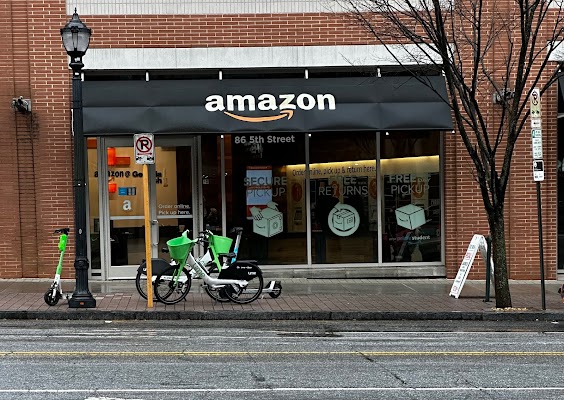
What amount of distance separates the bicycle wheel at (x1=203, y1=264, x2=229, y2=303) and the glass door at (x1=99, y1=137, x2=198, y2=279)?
113 inches

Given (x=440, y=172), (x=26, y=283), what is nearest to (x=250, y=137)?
(x=440, y=172)

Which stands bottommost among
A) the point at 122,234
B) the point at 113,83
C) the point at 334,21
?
the point at 122,234

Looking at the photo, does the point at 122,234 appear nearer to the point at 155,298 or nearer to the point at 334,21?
the point at 155,298

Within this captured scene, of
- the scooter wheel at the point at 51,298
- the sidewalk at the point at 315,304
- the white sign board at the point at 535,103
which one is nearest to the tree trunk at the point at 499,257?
the sidewalk at the point at 315,304

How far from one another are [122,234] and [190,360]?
7206 mm

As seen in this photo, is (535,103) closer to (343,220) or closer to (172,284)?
(343,220)

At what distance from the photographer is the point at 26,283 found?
1352cm

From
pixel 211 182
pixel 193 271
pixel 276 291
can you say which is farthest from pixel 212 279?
pixel 211 182

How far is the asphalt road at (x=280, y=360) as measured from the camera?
6.39 metres

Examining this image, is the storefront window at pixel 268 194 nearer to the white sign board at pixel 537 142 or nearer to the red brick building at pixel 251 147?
the red brick building at pixel 251 147

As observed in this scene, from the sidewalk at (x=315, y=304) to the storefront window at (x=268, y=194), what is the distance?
1105 millimetres

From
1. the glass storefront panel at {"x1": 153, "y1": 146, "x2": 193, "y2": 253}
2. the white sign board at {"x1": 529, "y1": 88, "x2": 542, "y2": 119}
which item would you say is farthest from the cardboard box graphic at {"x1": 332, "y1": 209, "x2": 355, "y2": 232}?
the white sign board at {"x1": 529, "y1": 88, "x2": 542, "y2": 119}

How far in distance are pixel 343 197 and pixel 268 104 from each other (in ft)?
9.14

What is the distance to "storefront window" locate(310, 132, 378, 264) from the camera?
14508 millimetres
